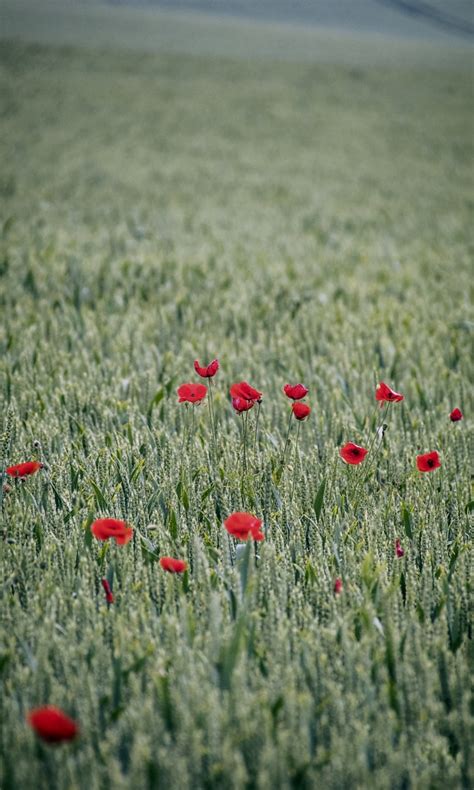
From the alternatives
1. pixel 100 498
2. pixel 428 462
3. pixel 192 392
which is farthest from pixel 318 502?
pixel 100 498

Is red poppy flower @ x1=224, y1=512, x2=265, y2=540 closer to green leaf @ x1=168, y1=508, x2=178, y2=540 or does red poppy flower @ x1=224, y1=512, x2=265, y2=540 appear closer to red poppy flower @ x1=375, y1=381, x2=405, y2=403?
green leaf @ x1=168, y1=508, x2=178, y2=540

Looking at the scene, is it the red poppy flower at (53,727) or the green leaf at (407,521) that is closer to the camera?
the red poppy flower at (53,727)

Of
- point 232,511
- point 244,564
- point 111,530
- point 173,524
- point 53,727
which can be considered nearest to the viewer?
point 53,727

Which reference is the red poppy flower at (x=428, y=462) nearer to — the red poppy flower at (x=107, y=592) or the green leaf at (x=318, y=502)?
the green leaf at (x=318, y=502)

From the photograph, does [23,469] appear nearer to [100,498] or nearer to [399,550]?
[100,498]

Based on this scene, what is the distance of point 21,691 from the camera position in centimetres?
116

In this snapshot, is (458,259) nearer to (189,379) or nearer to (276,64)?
(189,379)

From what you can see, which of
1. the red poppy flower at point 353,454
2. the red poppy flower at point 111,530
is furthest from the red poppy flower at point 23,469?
the red poppy flower at point 353,454

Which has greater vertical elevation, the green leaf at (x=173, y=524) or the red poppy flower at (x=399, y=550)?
the green leaf at (x=173, y=524)

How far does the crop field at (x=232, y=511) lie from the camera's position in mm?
1088

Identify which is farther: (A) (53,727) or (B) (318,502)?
(B) (318,502)

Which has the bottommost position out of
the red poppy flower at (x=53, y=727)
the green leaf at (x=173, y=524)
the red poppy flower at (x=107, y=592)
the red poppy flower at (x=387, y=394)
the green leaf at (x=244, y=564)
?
the red poppy flower at (x=53, y=727)

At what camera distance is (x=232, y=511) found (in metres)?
1.71

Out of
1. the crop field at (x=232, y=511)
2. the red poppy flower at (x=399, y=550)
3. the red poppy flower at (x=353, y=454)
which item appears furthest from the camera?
the red poppy flower at (x=353, y=454)
